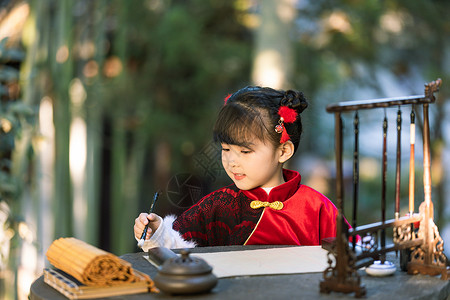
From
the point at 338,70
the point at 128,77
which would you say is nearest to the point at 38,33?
the point at 128,77

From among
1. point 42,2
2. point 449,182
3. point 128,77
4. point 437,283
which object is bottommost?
point 449,182

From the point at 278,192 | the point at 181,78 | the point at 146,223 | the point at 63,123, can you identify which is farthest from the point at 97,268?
the point at 181,78

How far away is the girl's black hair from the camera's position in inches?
85.2

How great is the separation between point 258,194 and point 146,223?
0.51 metres

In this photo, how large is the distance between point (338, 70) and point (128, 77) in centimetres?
247

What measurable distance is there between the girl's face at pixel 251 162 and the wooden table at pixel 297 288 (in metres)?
0.59

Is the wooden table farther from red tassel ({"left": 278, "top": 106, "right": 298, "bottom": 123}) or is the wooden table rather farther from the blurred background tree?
the blurred background tree

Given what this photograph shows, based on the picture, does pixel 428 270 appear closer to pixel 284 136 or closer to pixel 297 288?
pixel 297 288

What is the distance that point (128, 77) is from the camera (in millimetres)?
6203

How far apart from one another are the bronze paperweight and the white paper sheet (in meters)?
0.18

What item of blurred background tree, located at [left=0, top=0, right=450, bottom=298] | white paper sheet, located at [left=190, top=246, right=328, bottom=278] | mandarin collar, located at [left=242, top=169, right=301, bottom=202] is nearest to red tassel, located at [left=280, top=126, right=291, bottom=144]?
mandarin collar, located at [left=242, top=169, right=301, bottom=202]

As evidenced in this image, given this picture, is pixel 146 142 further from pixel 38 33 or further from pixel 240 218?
pixel 240 218

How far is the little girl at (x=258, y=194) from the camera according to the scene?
2.17 meters

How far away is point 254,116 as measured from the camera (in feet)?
7.18
